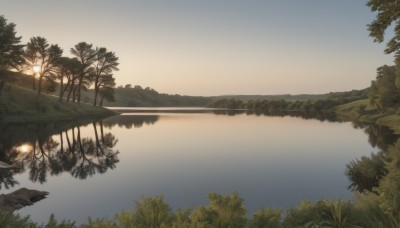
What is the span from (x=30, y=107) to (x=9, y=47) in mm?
15503

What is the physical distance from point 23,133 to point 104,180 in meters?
33.2

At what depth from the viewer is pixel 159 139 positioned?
49594mm

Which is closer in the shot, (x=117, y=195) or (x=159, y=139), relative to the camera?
(x=117, y=195)

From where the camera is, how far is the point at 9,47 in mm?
66375

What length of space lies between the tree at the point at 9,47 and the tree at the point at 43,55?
1041 cm

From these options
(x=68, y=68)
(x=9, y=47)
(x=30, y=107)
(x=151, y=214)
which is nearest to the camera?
(x=151, y=214)

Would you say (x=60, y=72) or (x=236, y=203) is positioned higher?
(x=60, y=72)

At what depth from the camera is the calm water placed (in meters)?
19.7

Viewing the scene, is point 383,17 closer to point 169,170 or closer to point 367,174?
point 367,174

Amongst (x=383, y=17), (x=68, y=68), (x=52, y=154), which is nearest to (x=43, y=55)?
(x=68, y=68)

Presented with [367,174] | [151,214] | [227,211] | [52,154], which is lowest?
[52,154]

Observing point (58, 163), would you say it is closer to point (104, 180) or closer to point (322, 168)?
point (104, 180)

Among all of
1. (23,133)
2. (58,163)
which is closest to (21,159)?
(58,163)

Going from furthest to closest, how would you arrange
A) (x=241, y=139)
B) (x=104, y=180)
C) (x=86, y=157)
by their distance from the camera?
(x=241, y=139)
(x=86, y=157)
(x=104, y=180)
